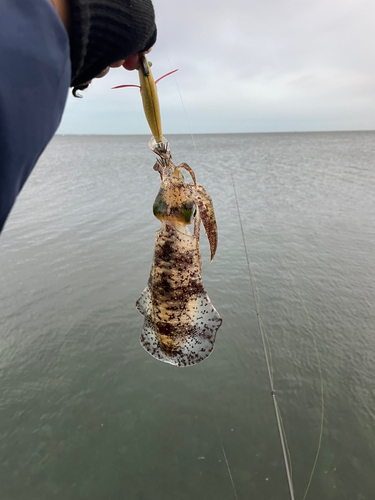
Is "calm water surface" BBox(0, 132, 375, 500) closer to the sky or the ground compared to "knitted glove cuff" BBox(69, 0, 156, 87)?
closer to the ground

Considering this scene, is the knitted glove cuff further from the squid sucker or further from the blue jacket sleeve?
the squid sucker

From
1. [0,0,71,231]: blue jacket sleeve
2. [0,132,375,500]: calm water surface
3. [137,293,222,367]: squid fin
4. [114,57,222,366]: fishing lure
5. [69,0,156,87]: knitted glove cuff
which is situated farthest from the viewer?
[0,132,375,500]: calm water surface

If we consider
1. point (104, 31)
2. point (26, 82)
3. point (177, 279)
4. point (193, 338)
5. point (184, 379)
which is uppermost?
point (104, 31)

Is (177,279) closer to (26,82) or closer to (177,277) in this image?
(177,277)

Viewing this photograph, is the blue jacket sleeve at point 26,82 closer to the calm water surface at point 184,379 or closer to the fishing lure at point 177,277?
the fishing lure at point 177,277

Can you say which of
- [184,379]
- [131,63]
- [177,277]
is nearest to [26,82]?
[131,63]

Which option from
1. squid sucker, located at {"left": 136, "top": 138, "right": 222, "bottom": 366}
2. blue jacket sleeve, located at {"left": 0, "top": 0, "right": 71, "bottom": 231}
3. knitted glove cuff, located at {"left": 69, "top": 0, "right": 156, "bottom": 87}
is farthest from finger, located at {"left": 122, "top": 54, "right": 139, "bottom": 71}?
blue jacket sleeve, located at {"left": 0, "top": 0, "right": 71, "bottom": 231}
